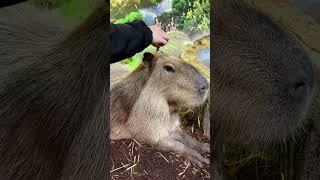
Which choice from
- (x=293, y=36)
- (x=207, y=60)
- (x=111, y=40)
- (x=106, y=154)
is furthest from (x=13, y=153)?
(x=293, y=36)

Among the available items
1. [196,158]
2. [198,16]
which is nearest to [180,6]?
[198,16]

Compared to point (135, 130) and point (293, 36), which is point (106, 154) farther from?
point (293, 36)

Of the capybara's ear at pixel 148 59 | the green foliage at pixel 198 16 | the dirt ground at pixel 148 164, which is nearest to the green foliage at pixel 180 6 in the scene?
the green foliage at pixel 198 16

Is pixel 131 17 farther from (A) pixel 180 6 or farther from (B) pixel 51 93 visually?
(B) pixel 51 93

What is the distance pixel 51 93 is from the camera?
0.92 metres

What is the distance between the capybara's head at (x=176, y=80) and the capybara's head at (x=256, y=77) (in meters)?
0.05

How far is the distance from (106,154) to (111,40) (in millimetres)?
240

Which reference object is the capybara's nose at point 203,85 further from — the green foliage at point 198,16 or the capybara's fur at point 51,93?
the capybara's fur at point 51,93

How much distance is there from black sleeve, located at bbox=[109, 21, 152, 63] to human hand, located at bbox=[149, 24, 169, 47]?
0.04ft

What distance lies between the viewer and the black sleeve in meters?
0.99

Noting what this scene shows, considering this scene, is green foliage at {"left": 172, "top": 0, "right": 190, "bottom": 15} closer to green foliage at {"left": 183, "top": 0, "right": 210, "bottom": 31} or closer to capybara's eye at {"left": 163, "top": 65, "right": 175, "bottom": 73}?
green foliage at {"left": 183, "top": 0, "right": 210, "bottom": 31}

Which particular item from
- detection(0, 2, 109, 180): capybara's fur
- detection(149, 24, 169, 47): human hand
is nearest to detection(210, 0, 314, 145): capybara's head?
detection(149, 24, 169, 47): human hand

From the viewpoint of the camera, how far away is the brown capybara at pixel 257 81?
A: 988 mm

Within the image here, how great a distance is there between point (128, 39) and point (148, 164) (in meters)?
0.28
